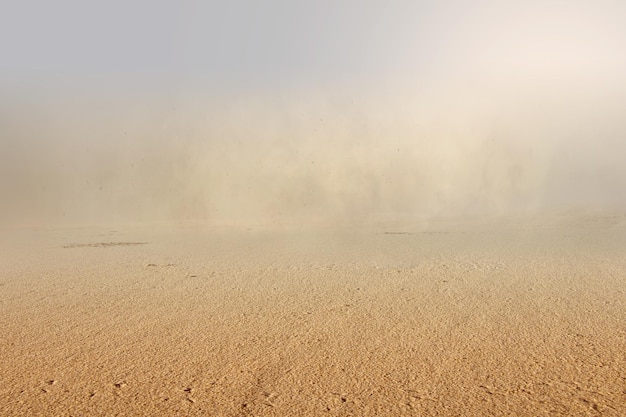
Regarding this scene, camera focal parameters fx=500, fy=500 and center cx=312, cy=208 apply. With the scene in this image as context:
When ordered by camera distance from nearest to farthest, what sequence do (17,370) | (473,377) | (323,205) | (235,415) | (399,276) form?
(235,415) → (473,377) → (17,370) → (399,276) → (323,205)

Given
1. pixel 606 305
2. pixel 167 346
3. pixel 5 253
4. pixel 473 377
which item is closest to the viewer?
pixel 473 377

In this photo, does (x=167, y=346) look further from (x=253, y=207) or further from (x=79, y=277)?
(x=253, y=207)

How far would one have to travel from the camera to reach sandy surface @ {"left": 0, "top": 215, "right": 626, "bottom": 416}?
99.8 inches

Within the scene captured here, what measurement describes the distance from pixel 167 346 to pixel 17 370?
2.83 ft

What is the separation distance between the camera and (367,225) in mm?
10148

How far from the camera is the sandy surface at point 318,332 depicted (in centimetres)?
254

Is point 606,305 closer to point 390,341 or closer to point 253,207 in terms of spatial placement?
point 390,341

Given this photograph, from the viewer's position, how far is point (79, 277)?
5480 mm

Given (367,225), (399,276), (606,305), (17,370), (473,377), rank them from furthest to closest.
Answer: (367,225)
(399,276)
(606,305)
(17,370)
(473,377)

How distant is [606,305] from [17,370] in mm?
4309

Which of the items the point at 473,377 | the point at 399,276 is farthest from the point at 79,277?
the point at 473,377

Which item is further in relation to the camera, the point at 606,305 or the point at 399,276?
the point at 399,276

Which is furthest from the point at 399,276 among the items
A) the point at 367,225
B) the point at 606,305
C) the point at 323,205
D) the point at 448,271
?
the point at 323,205

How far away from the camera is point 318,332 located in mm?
3523
